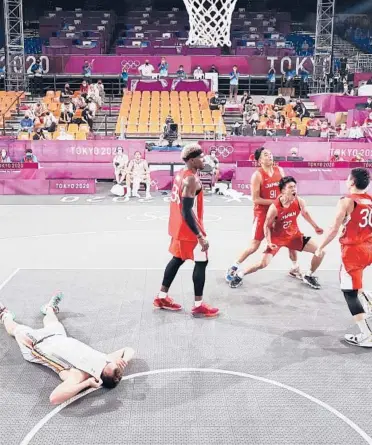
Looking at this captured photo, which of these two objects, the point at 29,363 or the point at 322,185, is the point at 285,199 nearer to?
the point at 29,363

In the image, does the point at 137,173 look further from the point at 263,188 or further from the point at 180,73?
the point at 180,73

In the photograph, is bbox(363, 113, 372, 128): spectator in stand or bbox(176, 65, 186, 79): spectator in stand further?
bbox(176, 65, 186, 79): spectator in stand

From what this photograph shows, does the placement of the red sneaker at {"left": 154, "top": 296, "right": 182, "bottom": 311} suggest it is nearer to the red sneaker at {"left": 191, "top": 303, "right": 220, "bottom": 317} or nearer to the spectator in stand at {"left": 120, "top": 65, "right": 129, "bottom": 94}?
the red sneaker at {"left": 191, "top": 303, "right": 220, "bottom": 317}

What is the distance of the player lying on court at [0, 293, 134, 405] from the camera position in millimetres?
4378

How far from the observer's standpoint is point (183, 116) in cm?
2125

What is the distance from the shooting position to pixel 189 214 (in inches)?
222

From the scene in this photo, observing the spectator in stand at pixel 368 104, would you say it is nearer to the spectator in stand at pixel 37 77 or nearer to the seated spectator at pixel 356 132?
the seated spectator at pixel 356 132

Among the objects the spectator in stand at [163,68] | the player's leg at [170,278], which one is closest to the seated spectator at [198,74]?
the spectator in stand at [163,68]

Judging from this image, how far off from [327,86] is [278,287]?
18962 mm

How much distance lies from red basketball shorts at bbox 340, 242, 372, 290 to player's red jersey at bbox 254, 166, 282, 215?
1859 mm

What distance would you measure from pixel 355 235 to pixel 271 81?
20.2 meters

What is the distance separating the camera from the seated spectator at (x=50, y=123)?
18.7 m

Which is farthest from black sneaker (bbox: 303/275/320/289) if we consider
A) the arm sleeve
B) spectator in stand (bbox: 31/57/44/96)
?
spectator in stand (bbox: 31/57/44/96)

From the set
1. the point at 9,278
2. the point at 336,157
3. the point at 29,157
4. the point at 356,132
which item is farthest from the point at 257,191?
the point at 356,132
